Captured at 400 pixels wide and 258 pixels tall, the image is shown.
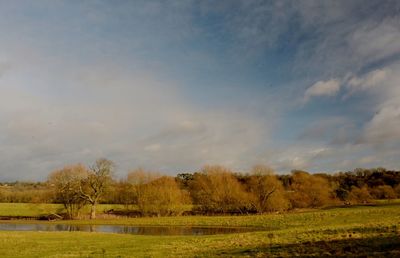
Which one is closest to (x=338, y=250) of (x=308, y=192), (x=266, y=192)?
(x=266, y=192)

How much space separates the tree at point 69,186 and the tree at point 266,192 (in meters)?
41.8

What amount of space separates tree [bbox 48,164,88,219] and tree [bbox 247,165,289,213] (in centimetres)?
4181

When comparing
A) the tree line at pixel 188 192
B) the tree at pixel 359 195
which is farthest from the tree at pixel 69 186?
the tree at pixel 359 195

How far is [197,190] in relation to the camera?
109000 millimetres

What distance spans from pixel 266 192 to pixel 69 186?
4783 cm

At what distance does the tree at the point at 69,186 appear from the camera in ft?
314

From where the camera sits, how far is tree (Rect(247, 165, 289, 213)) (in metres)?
100

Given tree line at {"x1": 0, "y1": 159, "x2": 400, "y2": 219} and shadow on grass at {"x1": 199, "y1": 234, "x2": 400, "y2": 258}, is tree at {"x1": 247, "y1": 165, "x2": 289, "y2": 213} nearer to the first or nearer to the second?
tree line at {"x1": 0, "y1": 159, "x2": 400, "y2": 219}

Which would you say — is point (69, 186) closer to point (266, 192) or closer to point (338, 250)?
point (266, 192)

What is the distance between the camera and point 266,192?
4018 inches

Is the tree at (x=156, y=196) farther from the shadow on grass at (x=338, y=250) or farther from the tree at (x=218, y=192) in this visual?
the shadow on grass at (x=338, y=250)

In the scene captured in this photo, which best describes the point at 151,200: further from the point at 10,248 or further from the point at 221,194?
the point at 10,248

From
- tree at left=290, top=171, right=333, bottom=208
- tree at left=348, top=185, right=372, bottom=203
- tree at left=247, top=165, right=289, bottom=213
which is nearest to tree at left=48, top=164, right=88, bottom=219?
tree at left=247, top=165, right=289, bottom=213

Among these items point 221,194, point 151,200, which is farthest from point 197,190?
point 151,200
